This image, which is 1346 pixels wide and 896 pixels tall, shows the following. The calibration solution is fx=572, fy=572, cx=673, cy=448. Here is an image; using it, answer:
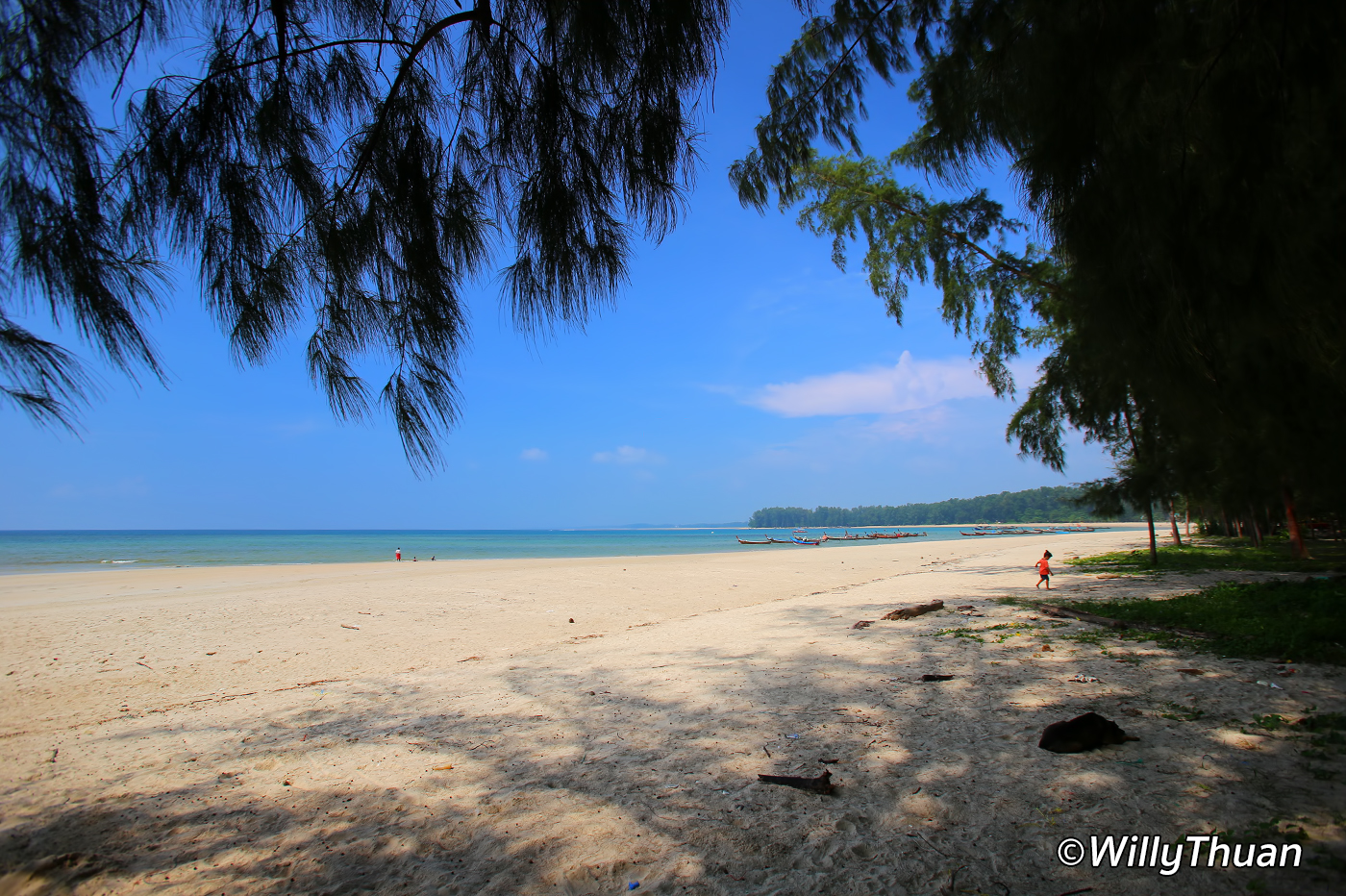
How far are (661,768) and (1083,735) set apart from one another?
200 centimetres

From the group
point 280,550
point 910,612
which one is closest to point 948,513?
point 280,550

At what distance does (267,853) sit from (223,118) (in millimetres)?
2655

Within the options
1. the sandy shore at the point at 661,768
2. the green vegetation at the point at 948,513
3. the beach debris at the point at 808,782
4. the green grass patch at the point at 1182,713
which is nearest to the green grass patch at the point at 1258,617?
the sandy shore at the point at 661,768

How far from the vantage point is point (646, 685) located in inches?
174

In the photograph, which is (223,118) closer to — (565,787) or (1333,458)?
(565,787)

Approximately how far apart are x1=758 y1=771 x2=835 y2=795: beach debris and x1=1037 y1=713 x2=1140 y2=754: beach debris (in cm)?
112

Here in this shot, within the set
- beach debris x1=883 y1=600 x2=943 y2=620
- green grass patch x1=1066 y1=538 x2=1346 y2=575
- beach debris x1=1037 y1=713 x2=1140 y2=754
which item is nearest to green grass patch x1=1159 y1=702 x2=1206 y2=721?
beach debris x1=1037 y1=713 x2=1140 y2=754

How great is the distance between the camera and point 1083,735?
2.69m

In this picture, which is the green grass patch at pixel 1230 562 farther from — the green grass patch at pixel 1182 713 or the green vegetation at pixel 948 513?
the green vegetation at pixel 948 513

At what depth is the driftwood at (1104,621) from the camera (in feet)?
16.3

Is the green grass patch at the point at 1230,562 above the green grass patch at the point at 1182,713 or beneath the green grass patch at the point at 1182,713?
beneath

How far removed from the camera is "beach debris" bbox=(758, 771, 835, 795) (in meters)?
2.43

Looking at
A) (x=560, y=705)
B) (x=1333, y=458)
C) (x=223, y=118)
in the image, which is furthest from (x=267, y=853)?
(x=1333, y=458)

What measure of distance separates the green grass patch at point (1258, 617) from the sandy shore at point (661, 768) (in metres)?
0.36
